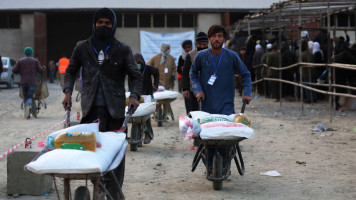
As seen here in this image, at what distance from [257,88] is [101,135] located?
58.4 feet

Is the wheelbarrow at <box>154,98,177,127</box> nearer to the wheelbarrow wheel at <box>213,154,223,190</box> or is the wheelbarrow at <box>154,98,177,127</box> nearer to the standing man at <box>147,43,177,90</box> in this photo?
the standing man at <box>147,43,177,90</box>

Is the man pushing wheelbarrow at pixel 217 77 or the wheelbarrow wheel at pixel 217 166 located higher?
the man pushing wheelbarrow at pixel 217 77

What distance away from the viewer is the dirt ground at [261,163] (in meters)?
6.59

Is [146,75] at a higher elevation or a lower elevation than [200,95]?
higher

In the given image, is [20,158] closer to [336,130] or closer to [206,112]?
[206,112]

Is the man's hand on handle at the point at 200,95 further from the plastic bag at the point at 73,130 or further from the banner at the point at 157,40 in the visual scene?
the banner at the point at 157,40

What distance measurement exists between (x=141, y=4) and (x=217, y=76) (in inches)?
1113

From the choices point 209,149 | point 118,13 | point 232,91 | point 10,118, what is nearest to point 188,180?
point 209,149

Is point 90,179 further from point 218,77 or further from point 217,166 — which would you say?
point 218,77

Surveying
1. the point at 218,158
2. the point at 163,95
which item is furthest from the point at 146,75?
the point at 218,158

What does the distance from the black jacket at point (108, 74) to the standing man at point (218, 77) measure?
1.53 m

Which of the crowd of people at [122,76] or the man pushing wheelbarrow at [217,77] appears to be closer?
the crowd of people at [122,76]

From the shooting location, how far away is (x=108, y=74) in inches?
220

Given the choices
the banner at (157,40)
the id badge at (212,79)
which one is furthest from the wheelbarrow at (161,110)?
the banner at (157,40)
